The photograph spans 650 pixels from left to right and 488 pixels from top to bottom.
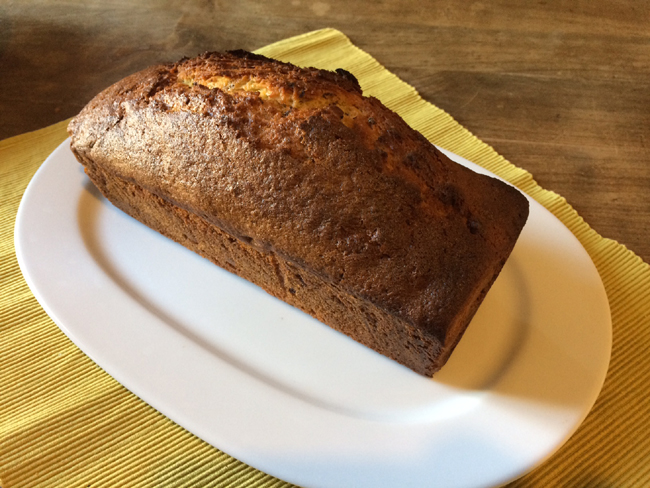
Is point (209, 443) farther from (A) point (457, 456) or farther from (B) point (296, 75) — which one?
(B) point (296, 75)

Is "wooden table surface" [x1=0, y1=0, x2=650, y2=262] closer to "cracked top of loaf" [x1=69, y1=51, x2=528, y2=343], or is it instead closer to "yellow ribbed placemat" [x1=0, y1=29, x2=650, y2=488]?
"yellow ribbed placemat" [x1=0, y1=29, x2=650, y2=488]

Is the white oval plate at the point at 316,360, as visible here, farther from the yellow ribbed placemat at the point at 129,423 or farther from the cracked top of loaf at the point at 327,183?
the cracked top of loaf at the point at 327,183

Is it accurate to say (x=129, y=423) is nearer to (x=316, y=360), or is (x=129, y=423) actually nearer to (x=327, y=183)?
(x=316, y=360)

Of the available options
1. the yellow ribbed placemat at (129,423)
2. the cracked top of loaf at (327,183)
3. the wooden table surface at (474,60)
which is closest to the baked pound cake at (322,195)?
the cracked top of loaf at (327,183)

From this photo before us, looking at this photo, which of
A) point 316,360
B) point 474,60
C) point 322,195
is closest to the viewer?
point 322,195

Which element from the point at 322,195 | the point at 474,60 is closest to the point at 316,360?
the point at 322,195

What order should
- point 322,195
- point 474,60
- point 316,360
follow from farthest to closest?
point 474,60 < point 316,360 < point 322,195

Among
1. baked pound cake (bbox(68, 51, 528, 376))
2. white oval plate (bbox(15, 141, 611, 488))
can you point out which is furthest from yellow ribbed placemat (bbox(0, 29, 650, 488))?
baked pound cake (bbox(68, 51, 528, 376))
